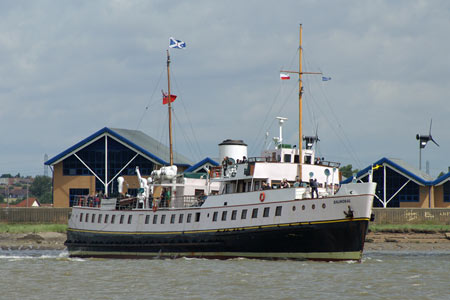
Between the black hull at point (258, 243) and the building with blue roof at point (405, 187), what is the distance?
36.3 metres

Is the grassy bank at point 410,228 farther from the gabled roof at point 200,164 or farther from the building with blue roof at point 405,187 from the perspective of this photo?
A: the gabled roof at point 200,164

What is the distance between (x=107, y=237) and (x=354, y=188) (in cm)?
1876

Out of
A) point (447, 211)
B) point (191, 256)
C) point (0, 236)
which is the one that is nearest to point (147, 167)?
point (0, 236)

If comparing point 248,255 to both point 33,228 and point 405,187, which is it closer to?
point 33,228

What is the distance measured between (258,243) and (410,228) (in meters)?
28.6

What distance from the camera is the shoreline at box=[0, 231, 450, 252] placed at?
2534 inches

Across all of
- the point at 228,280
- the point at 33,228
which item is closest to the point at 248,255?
the point at 228,280

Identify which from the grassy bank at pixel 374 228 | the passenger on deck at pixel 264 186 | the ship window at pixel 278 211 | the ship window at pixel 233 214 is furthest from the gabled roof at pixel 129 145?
the ship window at pixel 278 211

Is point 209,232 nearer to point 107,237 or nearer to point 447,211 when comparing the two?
point 107,237

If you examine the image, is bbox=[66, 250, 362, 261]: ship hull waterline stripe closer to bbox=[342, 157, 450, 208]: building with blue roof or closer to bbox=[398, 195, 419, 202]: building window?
bbox=[342, 157, 450, 208]: building with blue roof

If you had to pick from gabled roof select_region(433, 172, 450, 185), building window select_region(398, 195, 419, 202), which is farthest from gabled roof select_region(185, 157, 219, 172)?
gabled roof select_region(433, 172, 450, 185)

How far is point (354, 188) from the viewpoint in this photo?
4284cm

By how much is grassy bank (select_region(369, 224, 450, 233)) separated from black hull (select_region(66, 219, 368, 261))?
26.0m

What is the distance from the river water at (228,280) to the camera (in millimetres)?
32594
